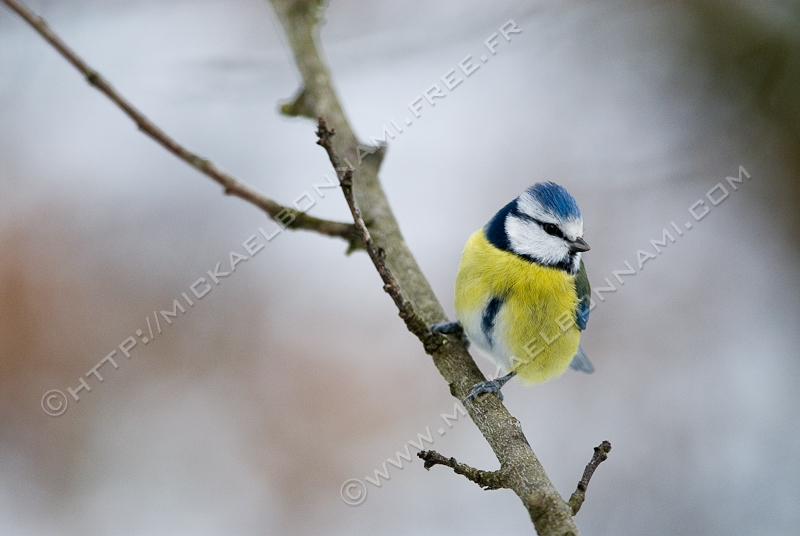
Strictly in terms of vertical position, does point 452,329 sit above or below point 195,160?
below

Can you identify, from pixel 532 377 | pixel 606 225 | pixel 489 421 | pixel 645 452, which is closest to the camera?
pixel 489 421

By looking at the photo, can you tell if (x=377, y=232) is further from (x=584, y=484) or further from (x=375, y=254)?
(x=584, y=484)

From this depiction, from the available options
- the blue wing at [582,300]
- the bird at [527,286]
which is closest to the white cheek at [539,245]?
the bird at [527,286]

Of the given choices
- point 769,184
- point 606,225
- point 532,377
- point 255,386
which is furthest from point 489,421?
point 769,184

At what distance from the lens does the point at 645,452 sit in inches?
96.8

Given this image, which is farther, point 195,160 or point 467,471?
point 195,160

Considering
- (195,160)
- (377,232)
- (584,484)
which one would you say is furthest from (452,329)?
(195,160)

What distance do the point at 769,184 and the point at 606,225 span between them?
0.79 m

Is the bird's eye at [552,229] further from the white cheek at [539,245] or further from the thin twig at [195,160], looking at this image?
the thin twig at [195,160]

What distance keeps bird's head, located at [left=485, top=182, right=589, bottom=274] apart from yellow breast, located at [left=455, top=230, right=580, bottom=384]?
0.09 ft

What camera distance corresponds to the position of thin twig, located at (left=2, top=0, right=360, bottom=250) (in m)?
0.97

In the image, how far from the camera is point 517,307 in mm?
1699

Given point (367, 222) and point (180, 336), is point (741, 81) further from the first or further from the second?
point (180, 336)

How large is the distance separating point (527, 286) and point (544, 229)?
16cm
